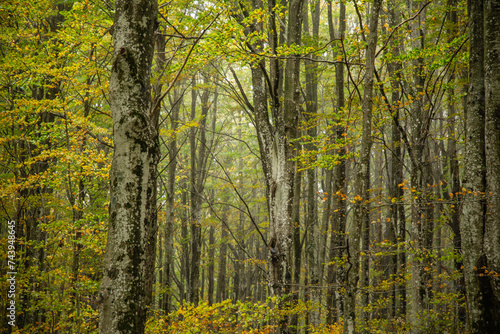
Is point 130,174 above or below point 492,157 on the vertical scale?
→ below

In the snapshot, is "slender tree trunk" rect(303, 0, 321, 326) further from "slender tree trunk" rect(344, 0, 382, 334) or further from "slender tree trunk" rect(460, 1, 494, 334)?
"slender tree trunk" rect(460, 1, 494, 334)

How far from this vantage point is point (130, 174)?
10.1 feet

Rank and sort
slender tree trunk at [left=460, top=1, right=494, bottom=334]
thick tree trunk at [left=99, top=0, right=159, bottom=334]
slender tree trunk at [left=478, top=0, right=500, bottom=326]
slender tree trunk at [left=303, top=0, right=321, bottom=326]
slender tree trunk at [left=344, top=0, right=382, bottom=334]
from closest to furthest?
1. thick tree trunk at [left=99, top=0, right=159, bottom=334]
2. slender tree trunk at [left=478, top=0, right=500, bottom=326]
3. slender tree trunk at [left=460, top=1, right=494, bottom=334]
4. slender tree trunk at [left=344, top=0, right=382, bottom=334]
5. slender tree trunk at [left=303, top=0, right=321, bottom=326]

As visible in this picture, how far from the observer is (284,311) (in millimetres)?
6363

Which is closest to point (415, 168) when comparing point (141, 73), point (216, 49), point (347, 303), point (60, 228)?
point (347, 303)

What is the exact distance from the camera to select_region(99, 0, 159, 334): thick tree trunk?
2891mm

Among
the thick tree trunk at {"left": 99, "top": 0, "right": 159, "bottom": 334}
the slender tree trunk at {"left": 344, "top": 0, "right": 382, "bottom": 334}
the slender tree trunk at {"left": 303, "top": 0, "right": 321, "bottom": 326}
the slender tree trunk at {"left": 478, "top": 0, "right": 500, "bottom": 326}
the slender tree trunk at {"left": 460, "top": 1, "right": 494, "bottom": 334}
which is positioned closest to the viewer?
the thick tree trunk at {"left": 99, "top": 0, "right": 159, "bottom": 334}

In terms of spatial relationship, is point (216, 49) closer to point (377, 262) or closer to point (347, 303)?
point (347, 303)

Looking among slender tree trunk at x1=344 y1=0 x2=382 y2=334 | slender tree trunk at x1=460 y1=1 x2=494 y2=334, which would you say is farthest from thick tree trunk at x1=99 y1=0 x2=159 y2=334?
slender tree trunk at x1=460 y1=1 x2=494 y2=334

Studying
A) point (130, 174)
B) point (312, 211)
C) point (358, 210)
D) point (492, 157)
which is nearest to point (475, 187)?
point (492, 157)

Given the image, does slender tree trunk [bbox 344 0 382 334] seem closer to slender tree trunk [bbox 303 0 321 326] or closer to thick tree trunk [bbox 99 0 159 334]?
thick tree trunk [bbox 99 0 159 334]

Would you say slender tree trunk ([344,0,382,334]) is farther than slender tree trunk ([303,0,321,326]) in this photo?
No

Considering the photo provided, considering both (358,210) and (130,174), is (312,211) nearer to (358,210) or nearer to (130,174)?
(358,210)

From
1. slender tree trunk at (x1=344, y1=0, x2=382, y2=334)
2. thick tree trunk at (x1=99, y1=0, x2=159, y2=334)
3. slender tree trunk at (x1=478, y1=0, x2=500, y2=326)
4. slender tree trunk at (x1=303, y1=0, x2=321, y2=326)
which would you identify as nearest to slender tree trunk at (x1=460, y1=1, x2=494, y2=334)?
slender tree trunk at (x1=478, y1=0, x2=500, y2=326)
